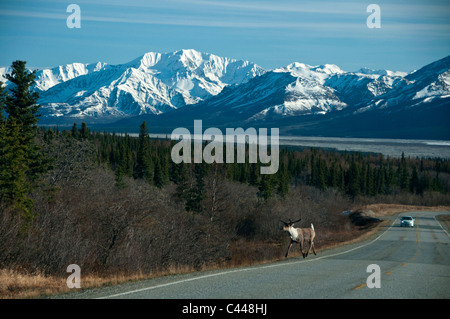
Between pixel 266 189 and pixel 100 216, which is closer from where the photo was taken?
pixel 100 216

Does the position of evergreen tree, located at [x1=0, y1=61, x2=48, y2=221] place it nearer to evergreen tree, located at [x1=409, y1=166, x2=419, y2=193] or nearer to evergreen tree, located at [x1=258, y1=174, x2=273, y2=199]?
evergreen tree, located at [x1=258, y1=174, x2=273, y2=199]

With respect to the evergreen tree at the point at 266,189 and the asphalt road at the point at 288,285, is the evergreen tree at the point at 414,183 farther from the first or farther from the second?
the asphalt road at the point at 288,285

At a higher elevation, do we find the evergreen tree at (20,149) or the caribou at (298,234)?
the evergreen tree at (20,149)

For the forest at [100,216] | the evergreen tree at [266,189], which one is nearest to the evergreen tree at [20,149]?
the forest at [100,216]

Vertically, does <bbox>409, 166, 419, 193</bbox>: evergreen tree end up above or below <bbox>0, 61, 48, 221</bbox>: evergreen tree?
below

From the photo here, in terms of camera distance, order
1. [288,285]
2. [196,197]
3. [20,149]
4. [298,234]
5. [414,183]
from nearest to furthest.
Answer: [288,285]
[298,234]
[20,149]
[196,197]
[414,183]

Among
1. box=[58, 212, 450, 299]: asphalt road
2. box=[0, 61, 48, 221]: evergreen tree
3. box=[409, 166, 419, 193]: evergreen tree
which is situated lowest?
box=[409, 166, 419, 193]: evergreen tree

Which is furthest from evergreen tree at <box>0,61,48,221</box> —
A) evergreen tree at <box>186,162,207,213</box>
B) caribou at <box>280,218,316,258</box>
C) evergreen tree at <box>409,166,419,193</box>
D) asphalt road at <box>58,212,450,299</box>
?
evergreen tree at <box>409,166,419,193</box>

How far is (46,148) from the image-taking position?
139 ft

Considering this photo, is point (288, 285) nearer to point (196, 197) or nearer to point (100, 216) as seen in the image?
point (100, 216)

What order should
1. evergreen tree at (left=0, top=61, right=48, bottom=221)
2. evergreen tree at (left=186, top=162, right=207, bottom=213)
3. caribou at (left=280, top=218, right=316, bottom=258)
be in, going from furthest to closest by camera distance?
evergreen tree at (left=186, top=162, right=207, bottom=213), evergreen tree at (left=0, top=61, right=48, bottom=221), caribou at (left=280, top=218, right=316, bottom=258)

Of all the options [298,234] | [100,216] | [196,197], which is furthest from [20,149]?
[196,197]

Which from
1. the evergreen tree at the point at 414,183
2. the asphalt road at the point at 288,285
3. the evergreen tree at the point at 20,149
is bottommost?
the evergreen tree at the point at 414,183
